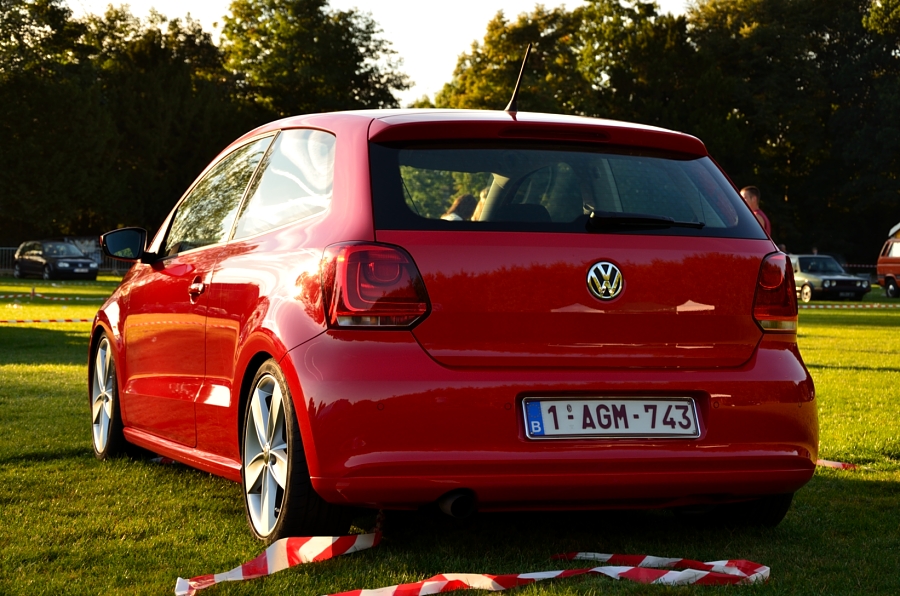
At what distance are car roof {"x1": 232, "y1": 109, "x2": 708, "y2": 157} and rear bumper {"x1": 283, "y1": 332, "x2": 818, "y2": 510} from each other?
83cm

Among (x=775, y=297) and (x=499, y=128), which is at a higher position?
(x=499, y=128)

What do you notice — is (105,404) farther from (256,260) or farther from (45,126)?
(45,126)

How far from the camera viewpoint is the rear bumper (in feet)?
14.4

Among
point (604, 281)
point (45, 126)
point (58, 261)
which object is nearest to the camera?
point (604, 281)

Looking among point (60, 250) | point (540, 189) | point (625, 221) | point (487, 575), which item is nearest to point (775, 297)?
point (625, 221)

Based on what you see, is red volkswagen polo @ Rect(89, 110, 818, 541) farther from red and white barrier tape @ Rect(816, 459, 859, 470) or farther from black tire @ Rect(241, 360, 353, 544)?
red and white barrier tape @ Rect(816, 459, 859, 470)

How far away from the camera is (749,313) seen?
4.87 m

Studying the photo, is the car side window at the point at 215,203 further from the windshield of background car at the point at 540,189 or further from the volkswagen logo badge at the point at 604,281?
the volkswagen logo badge at the point at 604,281

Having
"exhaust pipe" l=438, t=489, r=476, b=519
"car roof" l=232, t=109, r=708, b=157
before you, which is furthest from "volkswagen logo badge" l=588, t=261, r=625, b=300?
"exhaust pipe" l=438, t=489, r=476, b=519

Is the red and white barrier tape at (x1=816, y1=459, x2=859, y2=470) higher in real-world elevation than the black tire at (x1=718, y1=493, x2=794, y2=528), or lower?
lower

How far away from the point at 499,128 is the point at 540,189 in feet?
0.91

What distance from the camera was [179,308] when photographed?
607 centimetres

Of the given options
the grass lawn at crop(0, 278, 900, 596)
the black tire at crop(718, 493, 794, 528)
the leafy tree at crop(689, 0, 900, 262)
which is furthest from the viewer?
the leafy tree at crop(689, 0, 900, 262)

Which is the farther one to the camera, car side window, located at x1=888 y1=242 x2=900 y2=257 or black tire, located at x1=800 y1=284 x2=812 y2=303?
car side window, located at x1=888 y1=242 x2=900 y2=257
